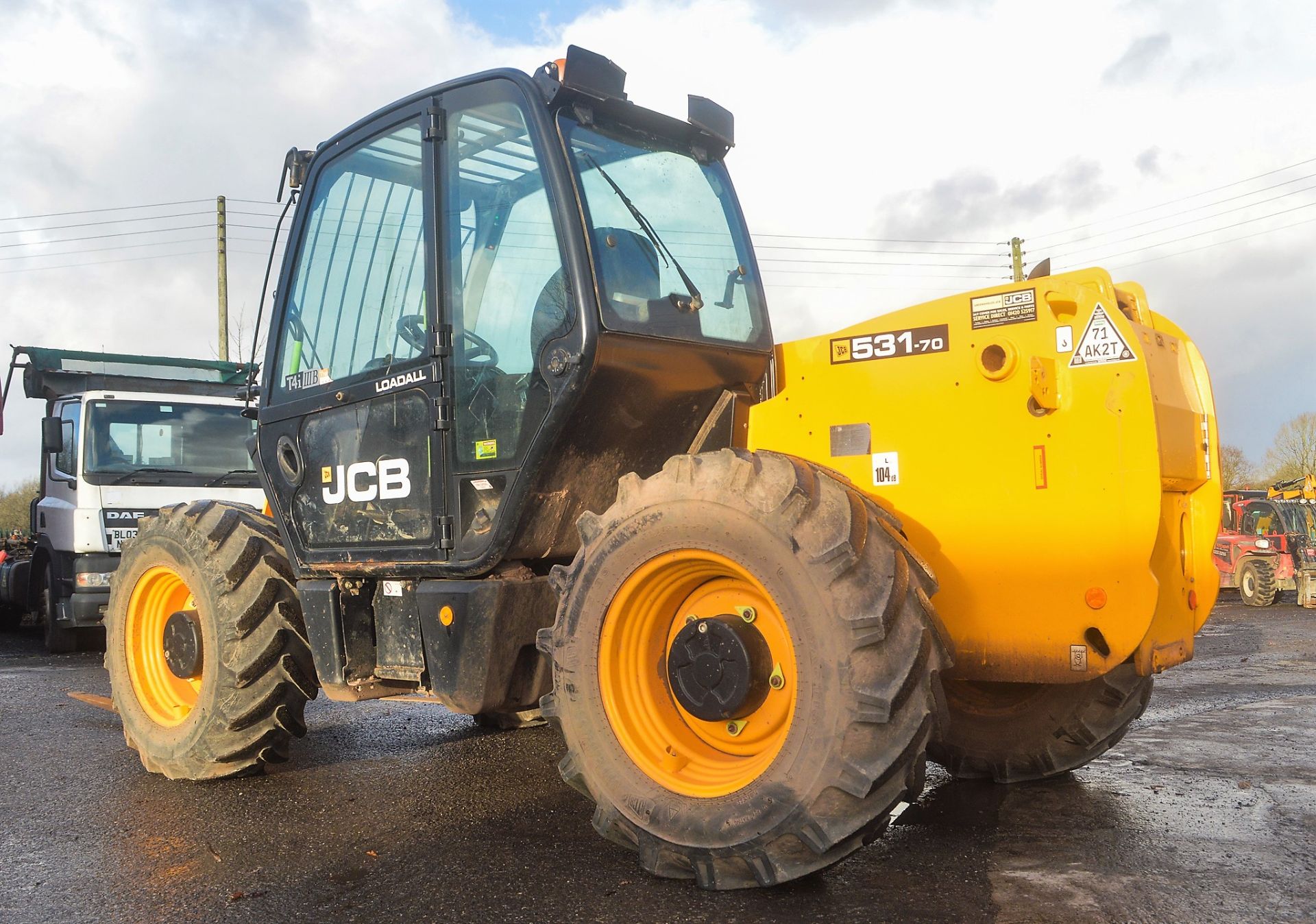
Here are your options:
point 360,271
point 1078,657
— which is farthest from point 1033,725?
point 360,271

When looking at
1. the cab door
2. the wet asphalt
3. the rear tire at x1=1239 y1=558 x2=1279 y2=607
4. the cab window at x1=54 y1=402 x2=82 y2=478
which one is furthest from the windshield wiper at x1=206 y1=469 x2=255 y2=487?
the rear tire at x1=1239 y1=558 x2=1279 y2=607

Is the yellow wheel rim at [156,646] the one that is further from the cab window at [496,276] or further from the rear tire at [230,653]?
the cab window at [496,276]

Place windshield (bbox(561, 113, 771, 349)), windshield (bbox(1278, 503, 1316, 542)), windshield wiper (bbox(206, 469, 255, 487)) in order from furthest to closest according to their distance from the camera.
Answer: windshield (bbox(1278, 503, 1316, 542)) → windshield wiper (bbox(206, 469, 255, 487)) → windshield (bbox(561, 113, 771, 349))

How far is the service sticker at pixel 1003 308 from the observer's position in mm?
3754

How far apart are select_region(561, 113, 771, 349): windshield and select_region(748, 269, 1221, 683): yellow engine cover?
60 cm

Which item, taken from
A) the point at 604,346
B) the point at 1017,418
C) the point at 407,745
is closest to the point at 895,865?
the point at 1017,418

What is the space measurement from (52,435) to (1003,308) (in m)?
11.1

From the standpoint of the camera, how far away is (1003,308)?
149 inches

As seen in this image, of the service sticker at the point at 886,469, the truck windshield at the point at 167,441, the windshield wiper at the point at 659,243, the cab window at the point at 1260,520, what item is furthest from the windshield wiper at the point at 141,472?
the cab window at the point at 1260,520

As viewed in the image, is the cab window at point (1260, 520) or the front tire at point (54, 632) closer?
the front tire at point (54, 632)

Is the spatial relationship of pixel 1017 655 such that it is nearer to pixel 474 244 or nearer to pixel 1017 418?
pixel 1017 418

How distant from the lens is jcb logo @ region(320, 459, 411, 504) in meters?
4.66

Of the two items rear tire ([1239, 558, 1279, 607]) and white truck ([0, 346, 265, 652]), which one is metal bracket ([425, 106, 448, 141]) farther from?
rear tire ([1239, 558, 1279, 607])

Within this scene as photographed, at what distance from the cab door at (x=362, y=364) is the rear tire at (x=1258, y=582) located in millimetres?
19179
